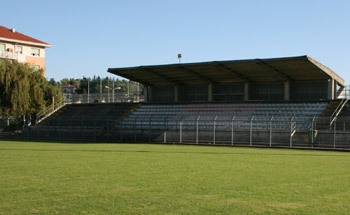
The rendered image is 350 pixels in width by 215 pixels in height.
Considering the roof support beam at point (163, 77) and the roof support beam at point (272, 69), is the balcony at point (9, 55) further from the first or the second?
the roof support beam at point (272, 69)

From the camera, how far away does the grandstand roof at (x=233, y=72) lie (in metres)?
41.7

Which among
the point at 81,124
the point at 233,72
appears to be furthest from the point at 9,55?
the point at 233,72

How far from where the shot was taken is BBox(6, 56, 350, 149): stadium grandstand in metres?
37.2

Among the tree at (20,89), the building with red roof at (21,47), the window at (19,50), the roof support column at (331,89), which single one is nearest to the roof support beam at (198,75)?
the roof support column at (331,89)

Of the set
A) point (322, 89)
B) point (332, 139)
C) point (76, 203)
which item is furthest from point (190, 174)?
point (322, 89)

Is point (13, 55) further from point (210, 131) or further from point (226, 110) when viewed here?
point (210, 131)

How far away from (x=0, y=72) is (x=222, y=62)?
23110mm

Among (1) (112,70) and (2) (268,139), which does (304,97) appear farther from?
(1) (112,70)

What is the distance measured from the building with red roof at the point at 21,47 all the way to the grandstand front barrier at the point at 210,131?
30243 millimetres

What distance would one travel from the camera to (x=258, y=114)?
44.0 metres

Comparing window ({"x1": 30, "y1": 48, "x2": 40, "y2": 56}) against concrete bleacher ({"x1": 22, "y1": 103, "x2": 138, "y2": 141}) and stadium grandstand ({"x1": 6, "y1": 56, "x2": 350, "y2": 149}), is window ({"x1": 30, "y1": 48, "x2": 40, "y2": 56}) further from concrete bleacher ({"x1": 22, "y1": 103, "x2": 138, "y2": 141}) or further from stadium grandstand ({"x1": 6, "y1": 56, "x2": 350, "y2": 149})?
concrete bleacher ({"x1": 22, "y1": 103, "x2": 138, "y2": 141})

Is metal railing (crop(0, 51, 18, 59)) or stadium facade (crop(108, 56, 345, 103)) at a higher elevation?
metal railing (crop(0, 51, 18, 59))

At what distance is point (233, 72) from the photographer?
46500 mm

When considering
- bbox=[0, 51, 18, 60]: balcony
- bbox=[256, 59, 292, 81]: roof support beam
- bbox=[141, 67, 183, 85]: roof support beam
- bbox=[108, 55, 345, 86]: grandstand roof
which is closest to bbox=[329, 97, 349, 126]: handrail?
bbox=[108, 55, 345, 86]: grandstand roof
